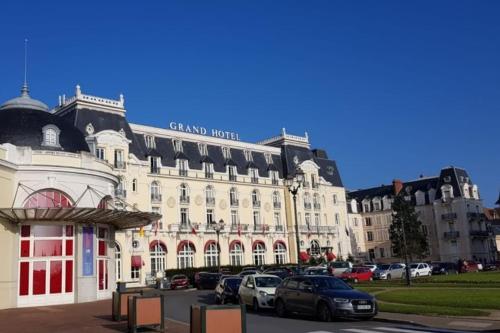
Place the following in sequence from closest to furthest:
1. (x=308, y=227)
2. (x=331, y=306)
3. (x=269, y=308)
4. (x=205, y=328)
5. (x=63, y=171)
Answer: (x=205, y=328), (x=331, y=306), (x=269, y=308), (x=63, y=171), (x=308, y=227)

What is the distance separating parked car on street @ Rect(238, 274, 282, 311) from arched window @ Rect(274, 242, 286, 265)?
43820 mm

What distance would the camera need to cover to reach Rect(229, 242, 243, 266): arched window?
6297 cm

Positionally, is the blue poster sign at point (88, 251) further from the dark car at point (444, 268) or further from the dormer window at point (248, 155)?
the dormer window at point (248, 155)

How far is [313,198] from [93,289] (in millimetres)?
47865

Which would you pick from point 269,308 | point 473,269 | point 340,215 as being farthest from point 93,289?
point 340,215

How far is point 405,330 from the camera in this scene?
14.9 metres

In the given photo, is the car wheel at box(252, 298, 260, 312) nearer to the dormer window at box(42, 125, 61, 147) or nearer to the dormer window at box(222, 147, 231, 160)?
the dormer window at box(42, 125, 61, 147)

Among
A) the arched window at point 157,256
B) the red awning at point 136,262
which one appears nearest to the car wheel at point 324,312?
the red awning at point 136,262

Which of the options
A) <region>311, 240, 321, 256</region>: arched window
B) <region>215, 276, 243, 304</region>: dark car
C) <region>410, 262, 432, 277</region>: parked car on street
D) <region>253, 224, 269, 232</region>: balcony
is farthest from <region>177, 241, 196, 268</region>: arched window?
<region>215, 276, 243, 304</region>: dark car

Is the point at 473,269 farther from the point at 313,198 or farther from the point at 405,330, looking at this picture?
the point at 405,330

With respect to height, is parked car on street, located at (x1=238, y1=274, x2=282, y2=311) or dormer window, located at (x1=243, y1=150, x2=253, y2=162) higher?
dormer window, located at (x1=243, y1=150, x2=253, y2=162)

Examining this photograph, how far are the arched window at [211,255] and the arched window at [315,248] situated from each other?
52.8 ft

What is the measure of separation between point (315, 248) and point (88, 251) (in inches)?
1836

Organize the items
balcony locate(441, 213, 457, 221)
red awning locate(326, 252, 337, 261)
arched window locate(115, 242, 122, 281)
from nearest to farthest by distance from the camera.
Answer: arched window locate(115, 242, 122, 281), red awning locate(326, 252, 337, 261), balcony locate(441, 213, 457, 221)
